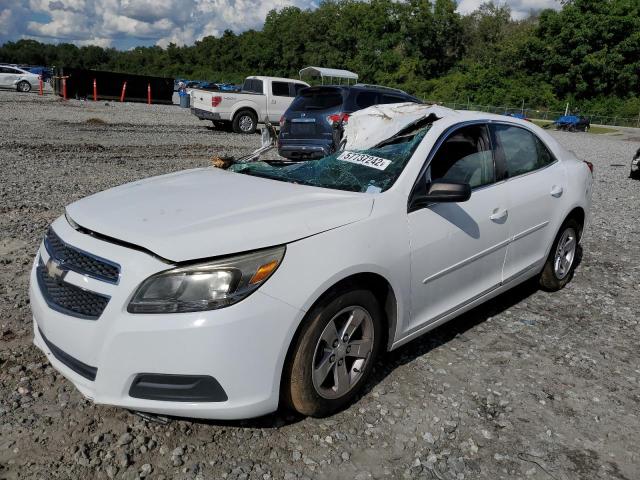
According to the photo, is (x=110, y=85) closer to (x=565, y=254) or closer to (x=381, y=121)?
(x=381, y=121)

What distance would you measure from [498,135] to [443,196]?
4.08ft

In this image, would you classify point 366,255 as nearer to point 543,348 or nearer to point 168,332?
point 168,332

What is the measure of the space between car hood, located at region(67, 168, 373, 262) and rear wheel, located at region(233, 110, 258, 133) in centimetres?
1518

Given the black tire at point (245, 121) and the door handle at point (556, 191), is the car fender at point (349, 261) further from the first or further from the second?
the black tire at point (245, 121)

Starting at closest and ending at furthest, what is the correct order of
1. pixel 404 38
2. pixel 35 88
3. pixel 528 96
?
pixel 35 88
pixel 528 96
pixel 404 38

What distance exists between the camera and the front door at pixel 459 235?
325 cm

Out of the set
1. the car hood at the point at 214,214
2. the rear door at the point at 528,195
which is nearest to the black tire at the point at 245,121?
the rear door at the point at 528,195

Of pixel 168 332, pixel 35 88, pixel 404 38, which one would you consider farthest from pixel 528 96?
pixel 168 332

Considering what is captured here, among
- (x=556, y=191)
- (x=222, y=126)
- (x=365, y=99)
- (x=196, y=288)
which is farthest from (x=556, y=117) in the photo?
(x=196, y=288)

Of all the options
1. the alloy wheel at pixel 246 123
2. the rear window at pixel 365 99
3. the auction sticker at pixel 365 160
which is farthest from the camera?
the alloy wheel at pixel 246 123

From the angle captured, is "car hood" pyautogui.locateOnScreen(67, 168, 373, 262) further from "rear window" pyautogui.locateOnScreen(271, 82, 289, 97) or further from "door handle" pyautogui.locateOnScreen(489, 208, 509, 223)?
"rear window" pyautogui.locateOnScreen(271, 82, 289, 97)

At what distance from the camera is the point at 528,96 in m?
54.6

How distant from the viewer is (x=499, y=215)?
3.83 m

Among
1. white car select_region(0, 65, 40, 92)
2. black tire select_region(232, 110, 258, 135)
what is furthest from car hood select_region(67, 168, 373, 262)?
white car select_region(0, 65, 40, 92)
